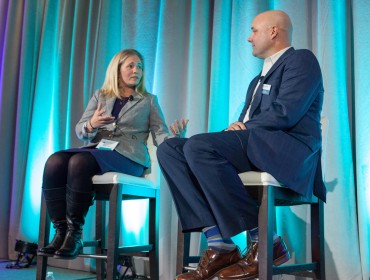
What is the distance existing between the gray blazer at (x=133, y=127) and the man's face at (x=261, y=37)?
0.67m

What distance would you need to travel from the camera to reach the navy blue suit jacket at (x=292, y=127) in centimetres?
160

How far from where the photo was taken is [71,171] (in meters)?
2.04

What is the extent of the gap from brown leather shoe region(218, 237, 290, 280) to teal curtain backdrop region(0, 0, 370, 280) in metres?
0.56

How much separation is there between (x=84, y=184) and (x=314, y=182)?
97 centimetres

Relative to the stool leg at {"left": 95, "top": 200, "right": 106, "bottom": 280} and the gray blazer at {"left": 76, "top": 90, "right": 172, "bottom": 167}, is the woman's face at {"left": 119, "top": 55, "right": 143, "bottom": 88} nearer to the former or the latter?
the gray blazer at {"left": 76, "top": 90, "right": 172, "bottom": 167}

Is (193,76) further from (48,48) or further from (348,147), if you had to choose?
(48,48)

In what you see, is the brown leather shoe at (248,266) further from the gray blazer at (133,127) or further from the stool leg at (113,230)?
the gray blazer at (133,127)

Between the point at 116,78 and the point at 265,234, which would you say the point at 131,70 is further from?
the point at 265,234

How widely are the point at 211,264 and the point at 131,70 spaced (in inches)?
48.5

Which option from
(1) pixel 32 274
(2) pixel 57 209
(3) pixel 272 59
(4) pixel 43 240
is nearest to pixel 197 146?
(3) pixel 272 59

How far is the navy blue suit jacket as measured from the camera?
1603 millimetres

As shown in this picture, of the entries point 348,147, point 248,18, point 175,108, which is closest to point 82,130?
point 175,108

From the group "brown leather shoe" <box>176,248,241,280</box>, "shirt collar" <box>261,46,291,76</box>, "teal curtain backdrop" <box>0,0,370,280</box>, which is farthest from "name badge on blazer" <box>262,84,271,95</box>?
"brown leather shoe" <box>176,248,241,280</box>

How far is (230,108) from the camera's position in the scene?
2.48 metres
